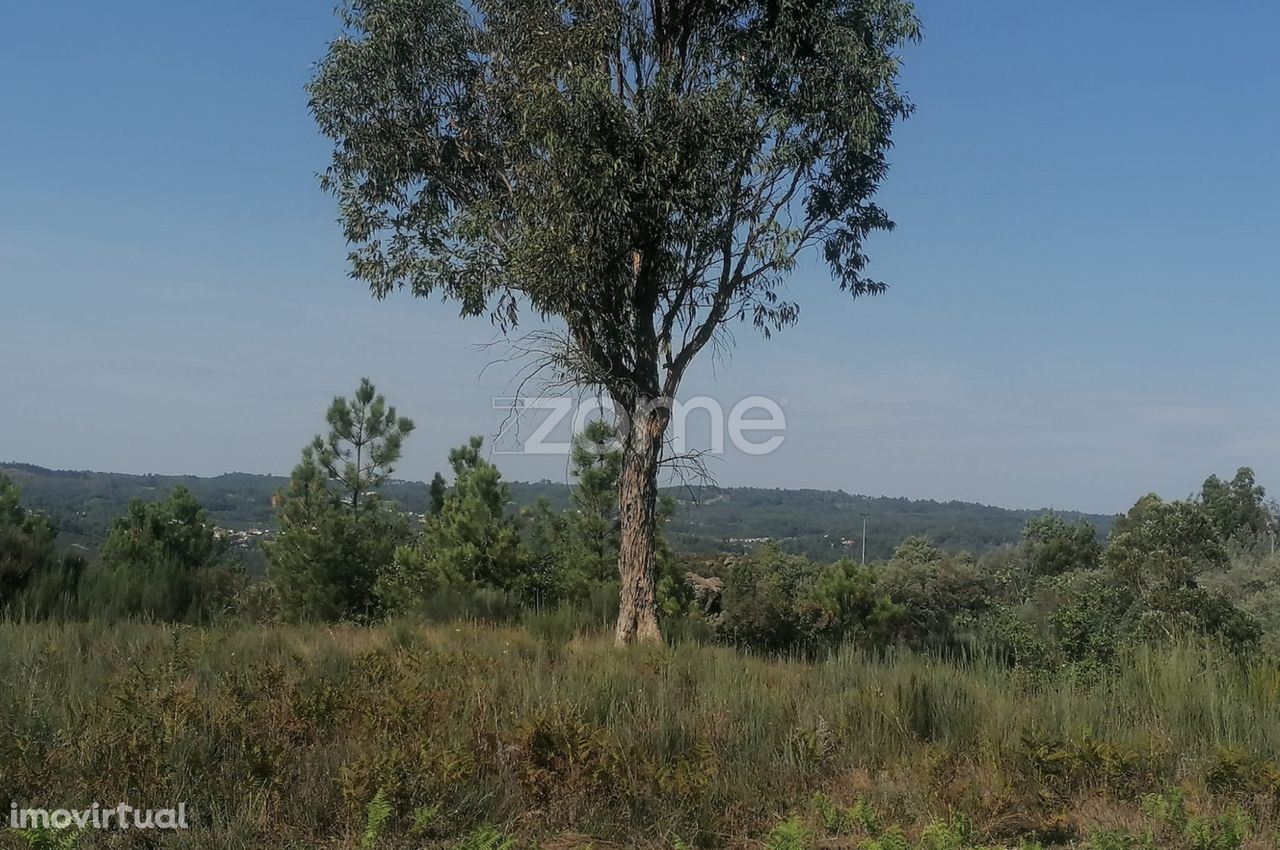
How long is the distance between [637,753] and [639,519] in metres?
6.18

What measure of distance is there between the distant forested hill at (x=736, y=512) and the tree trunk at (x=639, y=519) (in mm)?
10618

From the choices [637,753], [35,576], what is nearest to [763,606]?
[35,576]

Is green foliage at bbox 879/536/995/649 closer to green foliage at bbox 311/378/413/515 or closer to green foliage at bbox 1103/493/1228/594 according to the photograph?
green foliage at bbox 1103/493/1228/594

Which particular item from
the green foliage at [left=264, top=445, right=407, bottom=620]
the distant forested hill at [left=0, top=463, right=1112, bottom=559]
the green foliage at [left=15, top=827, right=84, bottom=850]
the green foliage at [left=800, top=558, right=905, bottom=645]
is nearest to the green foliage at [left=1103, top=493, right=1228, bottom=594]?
the green foliage at [left=800, top=558, right=905, bottom=645]

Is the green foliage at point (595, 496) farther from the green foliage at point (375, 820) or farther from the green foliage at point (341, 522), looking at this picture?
the green foliage at point (375, 820)

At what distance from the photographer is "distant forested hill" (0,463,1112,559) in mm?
31969

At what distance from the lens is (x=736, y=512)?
68938 millimetres

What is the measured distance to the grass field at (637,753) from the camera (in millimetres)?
4590

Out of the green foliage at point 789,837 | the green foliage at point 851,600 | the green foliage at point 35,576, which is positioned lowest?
the green foliage at point 851,600

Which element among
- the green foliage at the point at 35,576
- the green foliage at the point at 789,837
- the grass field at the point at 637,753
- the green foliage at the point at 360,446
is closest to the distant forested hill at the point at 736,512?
the green foliage at the point at 360,446

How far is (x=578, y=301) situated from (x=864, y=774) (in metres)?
6.65

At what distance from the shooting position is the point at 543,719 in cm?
545

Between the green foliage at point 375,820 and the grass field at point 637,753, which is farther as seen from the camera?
the grass field at point 637,753

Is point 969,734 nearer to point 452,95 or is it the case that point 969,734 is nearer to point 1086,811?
point 1086,811
